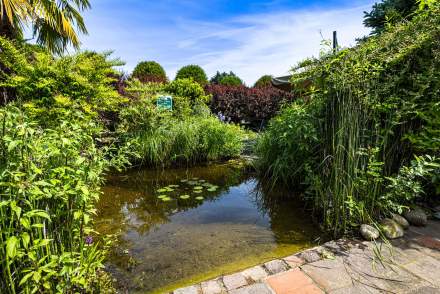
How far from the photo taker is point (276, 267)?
5.25ft

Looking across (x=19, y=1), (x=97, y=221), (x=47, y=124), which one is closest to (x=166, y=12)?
(x=19, y=1)

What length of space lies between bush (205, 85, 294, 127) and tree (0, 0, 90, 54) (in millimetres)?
4338

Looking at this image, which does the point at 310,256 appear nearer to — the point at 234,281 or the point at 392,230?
the point at 234,281

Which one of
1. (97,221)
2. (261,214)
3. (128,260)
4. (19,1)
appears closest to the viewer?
(128,260)

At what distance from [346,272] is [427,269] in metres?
0.50

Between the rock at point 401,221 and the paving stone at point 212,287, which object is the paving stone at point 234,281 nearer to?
the paving stone at point 212,287

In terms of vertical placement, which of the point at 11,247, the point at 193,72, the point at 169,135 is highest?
the point at 193,72

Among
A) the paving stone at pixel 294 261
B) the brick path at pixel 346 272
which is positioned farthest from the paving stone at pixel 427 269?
the paving stone at pixel 294 261

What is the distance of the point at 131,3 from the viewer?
16.3 feet

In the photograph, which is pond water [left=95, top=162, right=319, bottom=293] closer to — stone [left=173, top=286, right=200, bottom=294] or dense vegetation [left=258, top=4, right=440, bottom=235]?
stone [left=173, top=286, right=200, bottom=294]

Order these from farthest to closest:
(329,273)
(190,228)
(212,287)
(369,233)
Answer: (190,228), (369,233), (329,273), (212,287)

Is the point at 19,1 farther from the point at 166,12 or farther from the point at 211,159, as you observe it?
the point at 211,159

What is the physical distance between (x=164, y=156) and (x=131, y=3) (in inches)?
122

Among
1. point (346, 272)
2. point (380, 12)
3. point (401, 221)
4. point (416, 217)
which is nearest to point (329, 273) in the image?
point (346, 272)
